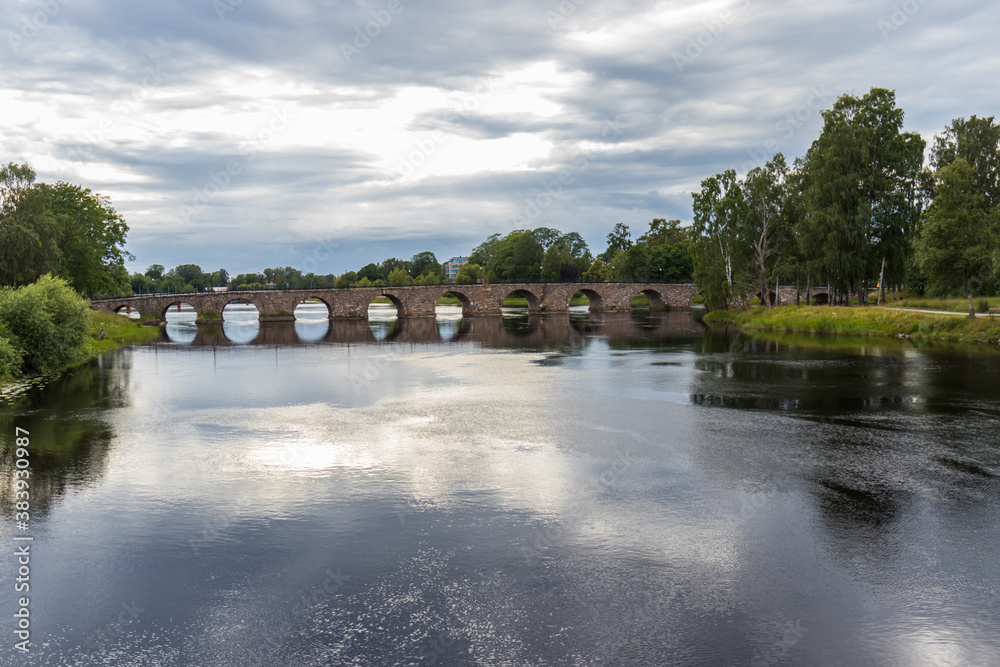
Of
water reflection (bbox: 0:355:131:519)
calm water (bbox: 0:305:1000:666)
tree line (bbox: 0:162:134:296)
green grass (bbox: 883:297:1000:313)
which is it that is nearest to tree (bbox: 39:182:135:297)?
tree line (bbox: 0:162:134:296)

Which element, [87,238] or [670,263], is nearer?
[87,238]

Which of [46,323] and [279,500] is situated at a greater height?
[46,323]

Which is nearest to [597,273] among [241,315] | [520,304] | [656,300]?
[520,304]

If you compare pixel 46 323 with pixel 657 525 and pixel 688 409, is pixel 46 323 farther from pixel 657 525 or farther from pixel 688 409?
pixel 657 525

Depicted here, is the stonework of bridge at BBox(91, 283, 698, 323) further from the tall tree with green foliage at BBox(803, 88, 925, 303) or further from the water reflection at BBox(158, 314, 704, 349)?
the tall tree with green foliage at BBox(803, 88, 925, 303)

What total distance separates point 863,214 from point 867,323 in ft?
28.0

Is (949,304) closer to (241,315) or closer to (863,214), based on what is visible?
(863,214)

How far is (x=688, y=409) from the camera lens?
989 inches

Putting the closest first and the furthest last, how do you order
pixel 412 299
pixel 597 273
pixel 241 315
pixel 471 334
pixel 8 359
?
pixel 8 359 → pixel 471 334 → pixel 412 299 → pixel 241 315 → pixel 597 273

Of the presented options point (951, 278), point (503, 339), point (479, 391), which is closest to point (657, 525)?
point (479, 391)

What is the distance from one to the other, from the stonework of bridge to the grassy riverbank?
1620 inches

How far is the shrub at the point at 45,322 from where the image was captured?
3422cm

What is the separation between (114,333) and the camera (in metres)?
60.5

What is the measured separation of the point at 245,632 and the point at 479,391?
2039cm
